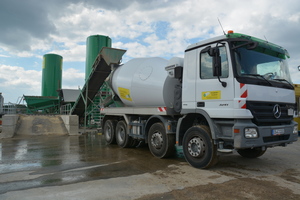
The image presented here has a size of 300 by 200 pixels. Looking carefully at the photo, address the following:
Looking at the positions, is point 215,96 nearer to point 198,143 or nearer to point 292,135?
point 198,143

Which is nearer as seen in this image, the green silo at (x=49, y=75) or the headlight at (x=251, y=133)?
the headlight at (x=251, y=133)

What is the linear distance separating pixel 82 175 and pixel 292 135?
4.97 m

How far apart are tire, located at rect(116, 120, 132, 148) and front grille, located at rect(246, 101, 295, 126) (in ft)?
17.1

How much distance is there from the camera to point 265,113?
4.98m

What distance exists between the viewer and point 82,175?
5.10m

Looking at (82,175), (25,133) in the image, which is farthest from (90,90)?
(82,175)

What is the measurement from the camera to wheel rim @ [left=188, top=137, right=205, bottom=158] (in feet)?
17.7

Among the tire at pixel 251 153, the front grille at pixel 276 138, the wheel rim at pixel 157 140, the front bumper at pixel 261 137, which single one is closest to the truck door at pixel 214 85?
the front bumper at pixel 261 137

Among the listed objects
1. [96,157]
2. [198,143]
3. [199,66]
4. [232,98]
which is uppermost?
[199,66]

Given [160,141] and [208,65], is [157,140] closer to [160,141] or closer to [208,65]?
[160,141]

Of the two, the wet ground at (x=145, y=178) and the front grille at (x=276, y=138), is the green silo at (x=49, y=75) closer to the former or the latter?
the wet ground at (x=145, y=178)

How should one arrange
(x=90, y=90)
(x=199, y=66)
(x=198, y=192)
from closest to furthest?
(x=198, y=192) → (x=199, y=66) → (x=90, y=90)

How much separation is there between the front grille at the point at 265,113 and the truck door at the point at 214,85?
46 centimetres

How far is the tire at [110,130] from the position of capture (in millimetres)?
9898
